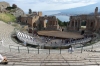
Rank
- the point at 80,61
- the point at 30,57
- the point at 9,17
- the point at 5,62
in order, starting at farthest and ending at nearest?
the point at 9,17 → the point at 30,57 → the point at 80,61 → the point at 5,62

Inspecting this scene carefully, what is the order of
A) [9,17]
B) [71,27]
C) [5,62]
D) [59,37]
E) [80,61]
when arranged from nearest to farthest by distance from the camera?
[5,62], [80,61], [59,37], [71,27], [9,17]

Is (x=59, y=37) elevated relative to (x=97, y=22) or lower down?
lower down

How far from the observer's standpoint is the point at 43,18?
41406 millimetres

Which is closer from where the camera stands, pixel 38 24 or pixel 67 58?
pixel 67 58

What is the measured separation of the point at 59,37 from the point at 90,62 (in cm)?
1662

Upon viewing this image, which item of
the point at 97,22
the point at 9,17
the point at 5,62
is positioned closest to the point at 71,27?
the point at 97,22

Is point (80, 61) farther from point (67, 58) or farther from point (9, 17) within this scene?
point (9, 17)

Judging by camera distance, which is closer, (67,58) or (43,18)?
(67,58)

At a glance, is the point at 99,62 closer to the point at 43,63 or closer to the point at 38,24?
the point at 43,63

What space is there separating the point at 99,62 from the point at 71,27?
80.6ft

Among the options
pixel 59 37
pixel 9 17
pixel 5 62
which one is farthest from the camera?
pixel 9 17

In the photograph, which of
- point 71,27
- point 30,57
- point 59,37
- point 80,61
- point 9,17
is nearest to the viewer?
point 80,61

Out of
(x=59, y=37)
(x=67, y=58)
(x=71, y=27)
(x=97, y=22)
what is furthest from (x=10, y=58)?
(x=71, y=27)

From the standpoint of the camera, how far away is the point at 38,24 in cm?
4169
